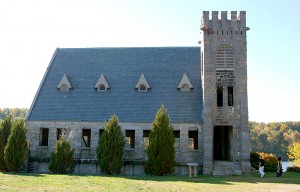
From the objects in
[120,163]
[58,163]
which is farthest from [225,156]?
[58,163]

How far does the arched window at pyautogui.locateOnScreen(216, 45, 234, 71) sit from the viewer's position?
30344 millimetres

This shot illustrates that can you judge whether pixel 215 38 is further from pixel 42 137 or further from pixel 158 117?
pixel 42 137

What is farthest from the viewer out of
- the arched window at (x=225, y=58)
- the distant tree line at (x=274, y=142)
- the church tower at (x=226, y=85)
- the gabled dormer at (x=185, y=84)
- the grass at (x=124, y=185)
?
the distant tree line at (x=274, y=142)

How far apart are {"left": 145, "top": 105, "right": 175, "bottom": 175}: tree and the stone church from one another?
2272mm

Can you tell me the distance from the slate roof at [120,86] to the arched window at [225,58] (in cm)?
293

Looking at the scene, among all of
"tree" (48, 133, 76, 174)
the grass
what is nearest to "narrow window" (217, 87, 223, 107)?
the grass

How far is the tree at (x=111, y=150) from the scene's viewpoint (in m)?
27.5

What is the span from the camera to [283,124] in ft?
371

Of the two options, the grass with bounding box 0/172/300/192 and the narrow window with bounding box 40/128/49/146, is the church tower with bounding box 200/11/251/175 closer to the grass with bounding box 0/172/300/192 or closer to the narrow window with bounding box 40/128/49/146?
the grass with bounding box 0/172/300/192

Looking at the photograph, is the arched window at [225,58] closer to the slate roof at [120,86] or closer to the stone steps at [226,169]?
the slate roof at [120,86]

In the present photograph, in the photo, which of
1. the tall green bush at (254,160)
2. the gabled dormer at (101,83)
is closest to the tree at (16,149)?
the gabled dormer at (101,83)

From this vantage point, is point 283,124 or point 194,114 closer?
point 194,114

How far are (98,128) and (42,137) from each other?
216 inches

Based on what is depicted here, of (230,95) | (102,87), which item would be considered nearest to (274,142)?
(230,95)
